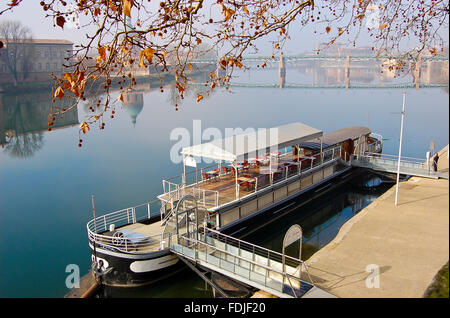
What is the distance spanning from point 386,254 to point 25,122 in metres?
47.8

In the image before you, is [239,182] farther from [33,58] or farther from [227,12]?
[33,58]

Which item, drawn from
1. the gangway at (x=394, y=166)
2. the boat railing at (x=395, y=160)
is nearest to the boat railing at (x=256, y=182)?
the gangway at (x=394, y=166)

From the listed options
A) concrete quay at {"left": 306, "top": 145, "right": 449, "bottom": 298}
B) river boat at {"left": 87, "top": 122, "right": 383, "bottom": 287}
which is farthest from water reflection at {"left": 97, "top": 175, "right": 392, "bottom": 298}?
concrete quay at {"left": 306, "top": 145, "right": 449, "bottom": 298}

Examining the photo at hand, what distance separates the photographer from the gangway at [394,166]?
2355cm

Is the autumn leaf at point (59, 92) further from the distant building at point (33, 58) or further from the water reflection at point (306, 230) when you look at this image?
the distant building at point (33, 58)

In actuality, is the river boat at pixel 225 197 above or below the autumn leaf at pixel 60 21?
below

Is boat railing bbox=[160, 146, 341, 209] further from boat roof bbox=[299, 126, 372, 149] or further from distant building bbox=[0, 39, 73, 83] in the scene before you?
distant building bbox=[0, 39, 73, 83]

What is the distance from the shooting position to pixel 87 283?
14.4 metres

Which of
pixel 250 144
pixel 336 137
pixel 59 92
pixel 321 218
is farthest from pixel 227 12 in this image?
pixel 336 137

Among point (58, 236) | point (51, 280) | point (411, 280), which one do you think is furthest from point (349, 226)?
point (58, 236)

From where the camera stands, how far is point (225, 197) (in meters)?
17.4

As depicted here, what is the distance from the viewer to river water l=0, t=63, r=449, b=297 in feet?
53.7

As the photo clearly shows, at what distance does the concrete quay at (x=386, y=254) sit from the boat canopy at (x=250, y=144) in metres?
4.91
